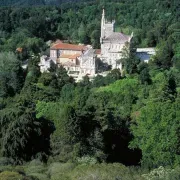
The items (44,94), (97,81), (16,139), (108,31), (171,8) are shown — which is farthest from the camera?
(171,8)

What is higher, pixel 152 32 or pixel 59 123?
pixel 152 32

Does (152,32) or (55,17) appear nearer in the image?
(152,32)

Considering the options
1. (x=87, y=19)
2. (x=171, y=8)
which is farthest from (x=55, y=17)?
(x=171, y=8)

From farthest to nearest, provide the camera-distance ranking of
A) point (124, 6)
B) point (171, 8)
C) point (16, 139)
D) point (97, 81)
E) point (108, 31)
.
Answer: point (124, 6), point (171, 8), point (108, 31), point (97, 81), point (16, 139)

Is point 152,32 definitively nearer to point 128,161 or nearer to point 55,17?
point 55,17

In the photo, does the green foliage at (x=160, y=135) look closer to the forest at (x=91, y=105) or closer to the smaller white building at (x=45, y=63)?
the forest at (x=91, y=105)

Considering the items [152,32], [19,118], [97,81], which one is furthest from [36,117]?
[152,32]

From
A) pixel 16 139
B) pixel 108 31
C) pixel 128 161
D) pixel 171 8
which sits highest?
pixel 171 8

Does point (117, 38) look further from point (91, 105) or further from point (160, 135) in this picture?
point (160, 135)

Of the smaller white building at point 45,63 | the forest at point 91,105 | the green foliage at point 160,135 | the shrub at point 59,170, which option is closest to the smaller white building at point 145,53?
the forest at point 91,105
